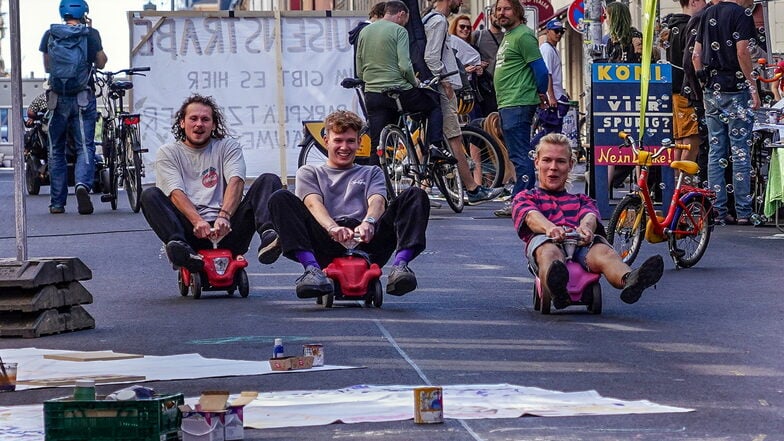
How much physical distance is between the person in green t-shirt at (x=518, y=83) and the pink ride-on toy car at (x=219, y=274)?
556 cm

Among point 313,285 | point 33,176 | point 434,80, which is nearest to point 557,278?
point 313,285

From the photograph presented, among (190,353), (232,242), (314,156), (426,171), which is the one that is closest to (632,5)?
(314,156)

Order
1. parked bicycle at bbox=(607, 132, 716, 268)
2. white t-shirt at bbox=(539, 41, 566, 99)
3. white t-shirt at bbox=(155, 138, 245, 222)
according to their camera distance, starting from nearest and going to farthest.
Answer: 1. white t-shirt at bbox=(155, 138, 245, 222)
2. parked bicycle at bbox=(607, 132, 716, 268)
3. white t-shirt at bbox=(539, 41, 566, 99)

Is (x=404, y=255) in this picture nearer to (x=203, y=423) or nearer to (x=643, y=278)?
(x=643, y=278)

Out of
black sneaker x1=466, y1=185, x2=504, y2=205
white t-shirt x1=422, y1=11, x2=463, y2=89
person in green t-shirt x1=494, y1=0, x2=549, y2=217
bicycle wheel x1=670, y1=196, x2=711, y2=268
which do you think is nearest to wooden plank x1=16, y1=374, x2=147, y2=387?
bicycle wheel x1=670, y1=196, x2=711, y2=268

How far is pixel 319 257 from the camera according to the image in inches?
350

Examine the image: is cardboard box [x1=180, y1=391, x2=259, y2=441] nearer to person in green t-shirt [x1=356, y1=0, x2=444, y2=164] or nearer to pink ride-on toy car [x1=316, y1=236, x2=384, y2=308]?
pink ride-on toy car [x1=316, y1=236, x2=384, y2=308]

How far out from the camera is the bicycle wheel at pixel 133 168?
54.9 ft

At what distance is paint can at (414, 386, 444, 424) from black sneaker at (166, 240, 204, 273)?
401cm

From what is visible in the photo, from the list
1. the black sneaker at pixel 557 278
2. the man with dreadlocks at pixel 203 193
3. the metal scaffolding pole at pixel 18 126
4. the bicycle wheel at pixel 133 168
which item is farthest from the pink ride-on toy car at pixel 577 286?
the bicycle wheel at pixel 133 168

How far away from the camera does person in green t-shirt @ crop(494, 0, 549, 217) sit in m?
14.5

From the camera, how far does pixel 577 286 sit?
830 cm

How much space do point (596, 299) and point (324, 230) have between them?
4.97 feet

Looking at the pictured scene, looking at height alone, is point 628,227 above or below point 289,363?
above
